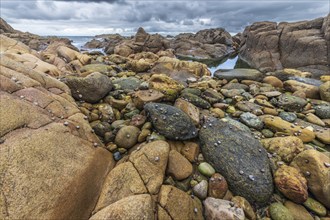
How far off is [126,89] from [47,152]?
15.3 ft

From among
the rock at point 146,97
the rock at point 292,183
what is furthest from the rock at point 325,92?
the rock at point 146,97

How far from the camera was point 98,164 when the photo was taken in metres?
4.58

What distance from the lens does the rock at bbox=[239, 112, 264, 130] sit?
664cm

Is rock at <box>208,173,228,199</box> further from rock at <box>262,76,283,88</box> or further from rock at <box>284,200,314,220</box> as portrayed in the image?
rock at <box>262,76,283,88</box>

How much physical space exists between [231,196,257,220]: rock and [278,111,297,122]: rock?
451 cm

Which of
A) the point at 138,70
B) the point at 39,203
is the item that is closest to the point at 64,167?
the point at 39,203

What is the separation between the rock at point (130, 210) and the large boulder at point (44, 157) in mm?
712

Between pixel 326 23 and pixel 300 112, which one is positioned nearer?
pixel 300 112

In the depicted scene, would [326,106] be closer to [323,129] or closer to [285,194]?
[323,129]

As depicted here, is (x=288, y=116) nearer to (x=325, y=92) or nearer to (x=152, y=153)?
(x=325, y=92)

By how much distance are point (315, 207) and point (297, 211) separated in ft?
1.61

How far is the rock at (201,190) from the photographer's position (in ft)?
14.3

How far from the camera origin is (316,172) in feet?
14.8

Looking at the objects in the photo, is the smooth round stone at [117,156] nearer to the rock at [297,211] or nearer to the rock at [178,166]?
the rock at [178,166]
